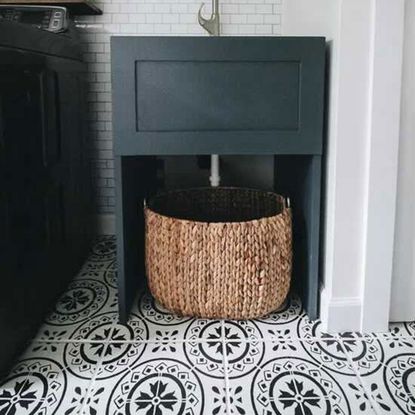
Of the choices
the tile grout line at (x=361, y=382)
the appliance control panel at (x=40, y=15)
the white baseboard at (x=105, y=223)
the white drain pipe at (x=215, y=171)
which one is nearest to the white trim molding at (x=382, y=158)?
the tile grout line at (x=361, y=382)

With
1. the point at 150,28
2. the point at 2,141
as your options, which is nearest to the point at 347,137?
the point at 2,141

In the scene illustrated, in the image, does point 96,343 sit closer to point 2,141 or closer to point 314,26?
point 2,141

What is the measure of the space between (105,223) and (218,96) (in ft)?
3.30

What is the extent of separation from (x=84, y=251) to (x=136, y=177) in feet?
1.44

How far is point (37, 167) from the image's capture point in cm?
124

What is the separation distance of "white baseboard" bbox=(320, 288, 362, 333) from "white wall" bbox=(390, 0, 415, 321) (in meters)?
0.11

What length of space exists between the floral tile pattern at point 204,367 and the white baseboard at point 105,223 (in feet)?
2.10

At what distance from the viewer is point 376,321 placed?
1.26 m

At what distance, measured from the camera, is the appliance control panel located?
1.56m

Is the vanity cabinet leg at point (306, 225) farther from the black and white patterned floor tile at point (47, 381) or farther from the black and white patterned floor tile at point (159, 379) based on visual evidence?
the black and white patterned floor tile at point (47, 381)

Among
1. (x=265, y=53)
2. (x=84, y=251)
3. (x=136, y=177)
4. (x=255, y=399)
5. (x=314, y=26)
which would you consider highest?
(x=314, y=26)

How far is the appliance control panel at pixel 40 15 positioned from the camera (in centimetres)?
156

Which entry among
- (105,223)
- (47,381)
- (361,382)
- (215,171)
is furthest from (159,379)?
(105,223)

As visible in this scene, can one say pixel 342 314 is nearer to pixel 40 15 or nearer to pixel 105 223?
pixel 105 223
